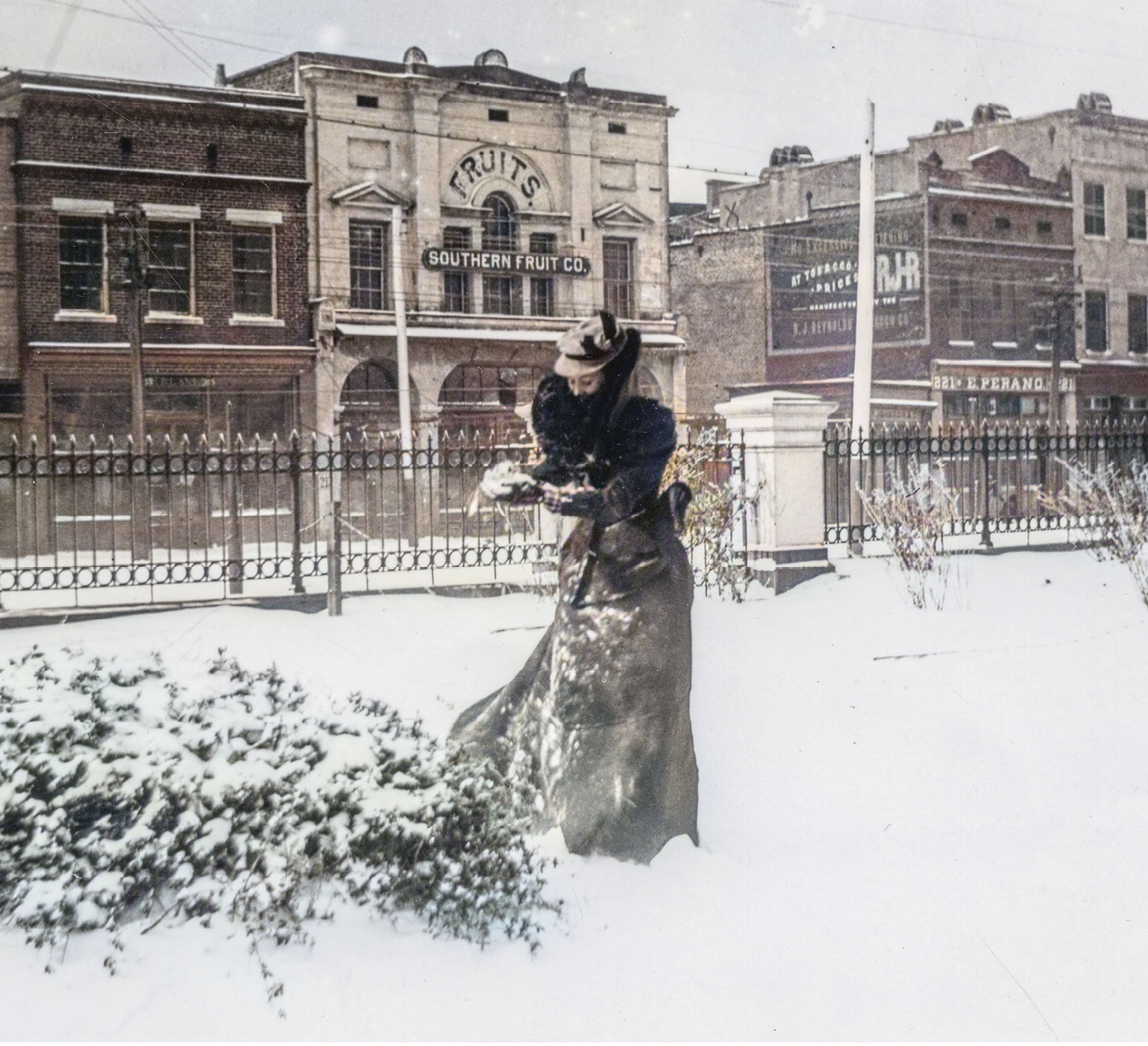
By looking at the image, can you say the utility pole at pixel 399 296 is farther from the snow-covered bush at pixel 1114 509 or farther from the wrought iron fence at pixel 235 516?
the snow-covered bush at pixel 1114 509

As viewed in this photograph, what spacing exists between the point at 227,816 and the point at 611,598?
1092mm

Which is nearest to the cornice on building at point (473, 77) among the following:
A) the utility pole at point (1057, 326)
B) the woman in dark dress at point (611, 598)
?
the woman in dark dress at point (611, 598)

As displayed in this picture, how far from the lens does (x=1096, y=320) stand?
674cm

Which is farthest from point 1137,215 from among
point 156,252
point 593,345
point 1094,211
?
point 156,252

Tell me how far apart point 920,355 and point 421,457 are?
673cm

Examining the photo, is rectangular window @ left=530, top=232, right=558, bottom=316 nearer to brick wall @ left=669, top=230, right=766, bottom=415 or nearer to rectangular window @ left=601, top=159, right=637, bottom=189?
rectangular window @ left=601, top=159, right=637, bottom=189

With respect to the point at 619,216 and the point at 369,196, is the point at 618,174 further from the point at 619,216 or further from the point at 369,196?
the point at 369,196

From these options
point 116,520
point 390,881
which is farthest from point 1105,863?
point 116,520

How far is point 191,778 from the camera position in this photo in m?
2.80

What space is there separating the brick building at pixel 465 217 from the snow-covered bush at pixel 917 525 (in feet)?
8.04

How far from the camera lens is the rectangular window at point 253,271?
11.7 ft

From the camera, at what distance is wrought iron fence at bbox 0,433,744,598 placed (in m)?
3.58

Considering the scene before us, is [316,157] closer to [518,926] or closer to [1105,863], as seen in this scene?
[518,926]

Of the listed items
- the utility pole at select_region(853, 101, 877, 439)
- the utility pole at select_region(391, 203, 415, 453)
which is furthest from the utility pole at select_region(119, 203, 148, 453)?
the utility pole at select_region(853, 101, 877, 439)
